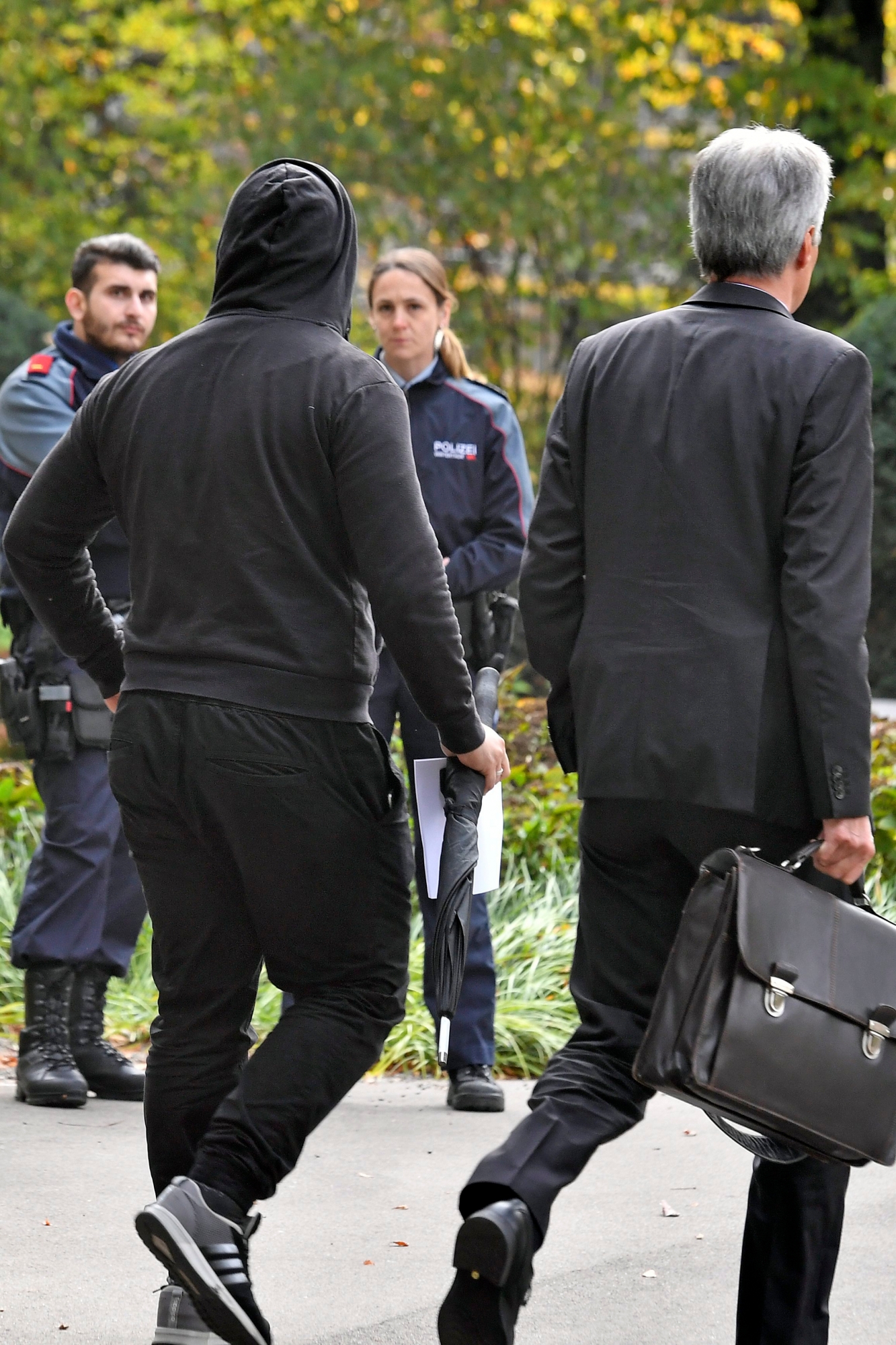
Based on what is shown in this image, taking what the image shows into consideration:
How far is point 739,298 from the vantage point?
307 cm

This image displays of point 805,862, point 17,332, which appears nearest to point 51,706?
point 805,862

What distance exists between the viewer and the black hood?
310 centimetres

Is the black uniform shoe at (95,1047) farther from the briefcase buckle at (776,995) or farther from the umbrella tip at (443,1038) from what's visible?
the briefcase buckle at (776,995)

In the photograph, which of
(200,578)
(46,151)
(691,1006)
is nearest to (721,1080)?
(691,1006)

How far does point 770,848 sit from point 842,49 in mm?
11806

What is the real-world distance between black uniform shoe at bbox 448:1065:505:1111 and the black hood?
8.35 feet

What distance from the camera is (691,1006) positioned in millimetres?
2746

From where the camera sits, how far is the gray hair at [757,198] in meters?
3.02

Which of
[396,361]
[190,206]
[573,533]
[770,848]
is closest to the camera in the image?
[770,848]

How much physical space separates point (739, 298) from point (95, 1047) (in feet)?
10.0

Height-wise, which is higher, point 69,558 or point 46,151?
point 46,151

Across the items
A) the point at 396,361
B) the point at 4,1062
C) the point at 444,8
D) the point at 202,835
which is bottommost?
the point at 4,1062

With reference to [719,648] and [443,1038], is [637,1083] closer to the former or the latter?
[443,1038]

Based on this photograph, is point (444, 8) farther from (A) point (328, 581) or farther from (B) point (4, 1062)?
(A) point (328, 581)
